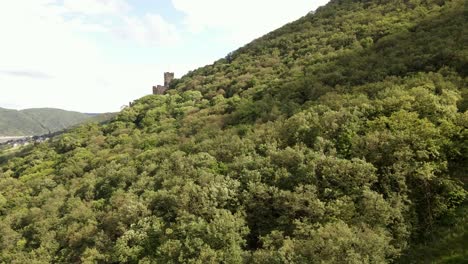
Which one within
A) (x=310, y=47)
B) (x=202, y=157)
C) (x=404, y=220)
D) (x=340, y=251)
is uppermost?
(x=310, y=47)

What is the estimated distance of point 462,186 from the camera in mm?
26266

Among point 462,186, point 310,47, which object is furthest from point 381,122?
point 310,47

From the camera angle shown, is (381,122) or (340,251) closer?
(340,251)

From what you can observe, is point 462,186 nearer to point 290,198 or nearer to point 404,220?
point 404,220

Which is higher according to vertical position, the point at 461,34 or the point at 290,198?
the point at 461,34

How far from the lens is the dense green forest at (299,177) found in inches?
918

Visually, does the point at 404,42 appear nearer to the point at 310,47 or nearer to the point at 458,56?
the point at 458,56

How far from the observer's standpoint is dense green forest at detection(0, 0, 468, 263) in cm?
2333

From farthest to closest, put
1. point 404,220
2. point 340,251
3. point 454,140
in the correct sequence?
1. point 454,140
2. point 404,220
3. point 340,251

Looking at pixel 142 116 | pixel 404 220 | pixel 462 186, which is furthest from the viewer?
pixel 142 116

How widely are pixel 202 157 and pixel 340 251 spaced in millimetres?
19197

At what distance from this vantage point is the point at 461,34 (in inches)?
1751

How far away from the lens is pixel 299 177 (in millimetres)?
27188

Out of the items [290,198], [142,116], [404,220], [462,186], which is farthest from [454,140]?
[142,116]
